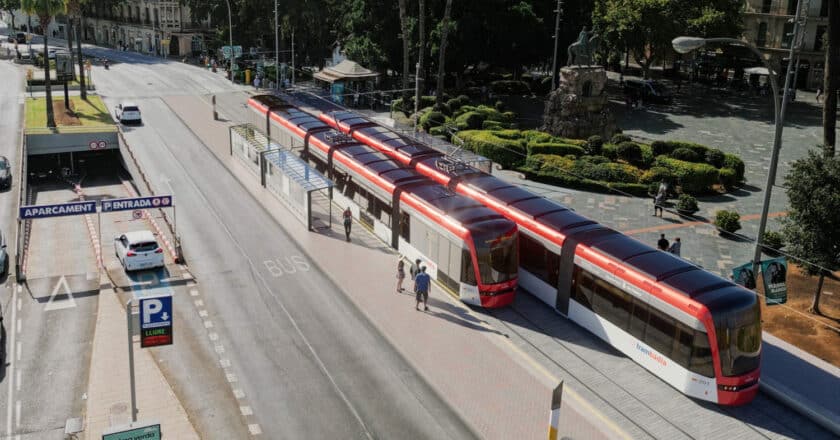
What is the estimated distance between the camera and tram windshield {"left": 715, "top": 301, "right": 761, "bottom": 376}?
20781 mm

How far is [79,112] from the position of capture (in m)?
59.8

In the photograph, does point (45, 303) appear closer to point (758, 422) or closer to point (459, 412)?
point (459, 412)

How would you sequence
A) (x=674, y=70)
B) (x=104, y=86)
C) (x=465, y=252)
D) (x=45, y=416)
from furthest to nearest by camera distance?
(x=674, y=70)
(x=104, y=86)
(x=465, y=252)
(x=45, y=416)

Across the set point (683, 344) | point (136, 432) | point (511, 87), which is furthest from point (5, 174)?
point (511, 87)

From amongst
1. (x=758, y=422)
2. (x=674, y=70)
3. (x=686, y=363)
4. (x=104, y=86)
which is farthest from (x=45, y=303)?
(x=674, y=70)

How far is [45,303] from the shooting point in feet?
92.3

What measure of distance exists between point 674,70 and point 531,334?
68308mm

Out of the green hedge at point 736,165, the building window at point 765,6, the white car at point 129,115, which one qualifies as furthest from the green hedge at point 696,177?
the building window at point 765,6

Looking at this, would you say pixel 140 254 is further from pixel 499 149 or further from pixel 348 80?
pixel 348 80

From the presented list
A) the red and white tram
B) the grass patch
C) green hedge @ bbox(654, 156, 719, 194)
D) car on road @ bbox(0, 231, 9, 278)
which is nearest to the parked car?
green hedge @ bbox(654, 156, 719, 194)

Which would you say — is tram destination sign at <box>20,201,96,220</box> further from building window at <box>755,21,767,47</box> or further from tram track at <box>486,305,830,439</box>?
building window at <box>755,21,767,47</box>

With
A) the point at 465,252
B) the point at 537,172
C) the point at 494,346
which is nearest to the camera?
the point at 494,346

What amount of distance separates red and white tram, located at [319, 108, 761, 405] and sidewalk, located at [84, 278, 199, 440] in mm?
13306

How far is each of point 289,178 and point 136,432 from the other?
22.8 metres
